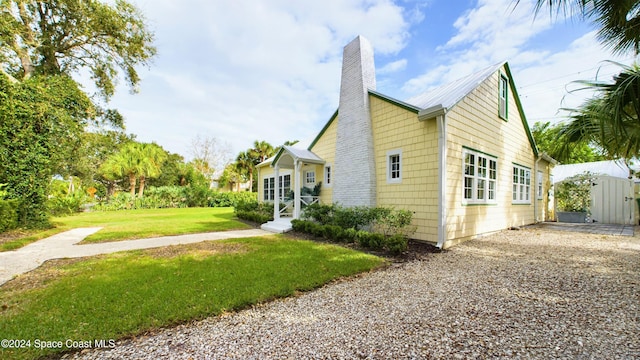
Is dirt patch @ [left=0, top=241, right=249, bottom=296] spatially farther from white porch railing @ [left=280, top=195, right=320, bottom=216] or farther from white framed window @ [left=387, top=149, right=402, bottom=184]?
white framed window @ [left=387, top=149, right=402, bottom=184]

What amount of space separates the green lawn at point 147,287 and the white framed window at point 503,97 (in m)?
8.32

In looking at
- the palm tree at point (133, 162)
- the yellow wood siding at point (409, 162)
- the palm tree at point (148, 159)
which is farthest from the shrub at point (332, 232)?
the palm tree at point (148, 159)

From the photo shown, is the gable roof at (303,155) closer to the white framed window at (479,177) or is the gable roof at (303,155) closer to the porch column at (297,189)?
the porch column at (297,189)

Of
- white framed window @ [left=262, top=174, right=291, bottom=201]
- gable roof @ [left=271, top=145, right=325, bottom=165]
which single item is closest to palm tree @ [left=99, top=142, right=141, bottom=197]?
white framed window @ [left=262, top=174, right=291, bottom=201]

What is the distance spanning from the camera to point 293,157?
11.2 m

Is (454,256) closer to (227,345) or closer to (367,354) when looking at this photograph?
(367,354)

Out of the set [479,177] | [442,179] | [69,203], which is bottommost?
[69,203]

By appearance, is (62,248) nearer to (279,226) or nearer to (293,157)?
(279,226)

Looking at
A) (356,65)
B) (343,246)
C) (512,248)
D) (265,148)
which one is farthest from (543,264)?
(265,148)

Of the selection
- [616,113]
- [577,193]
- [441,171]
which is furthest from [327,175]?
[577,193]

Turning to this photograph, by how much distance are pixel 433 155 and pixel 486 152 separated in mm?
3113

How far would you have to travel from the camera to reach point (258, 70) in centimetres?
1408

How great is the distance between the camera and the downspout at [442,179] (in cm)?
700

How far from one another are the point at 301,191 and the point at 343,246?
529cm
